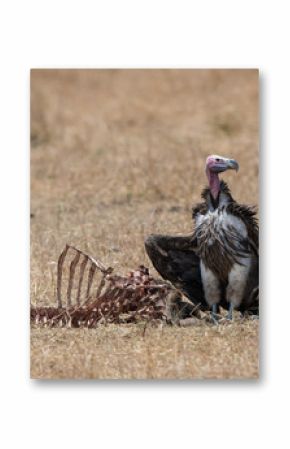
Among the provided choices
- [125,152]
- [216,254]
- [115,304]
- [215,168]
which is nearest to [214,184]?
[215,168]

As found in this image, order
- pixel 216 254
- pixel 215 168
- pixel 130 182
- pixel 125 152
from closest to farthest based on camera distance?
pixel 216 254 → pixel 215 168 → pixel 130 182 → pixel 125 152

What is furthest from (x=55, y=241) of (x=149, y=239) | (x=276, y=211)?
(x=276, y=211)

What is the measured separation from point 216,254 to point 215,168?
419 mm

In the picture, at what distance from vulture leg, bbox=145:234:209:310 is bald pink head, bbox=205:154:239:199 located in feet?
0.81

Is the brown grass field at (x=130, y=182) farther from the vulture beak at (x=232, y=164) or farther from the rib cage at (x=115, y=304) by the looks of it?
the vulture beak at (x=232, y=164)

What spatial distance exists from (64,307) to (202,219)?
0.79 metres

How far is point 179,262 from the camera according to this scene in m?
7.66

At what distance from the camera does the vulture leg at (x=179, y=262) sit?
762 centimetres

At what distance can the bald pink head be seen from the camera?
7586mm

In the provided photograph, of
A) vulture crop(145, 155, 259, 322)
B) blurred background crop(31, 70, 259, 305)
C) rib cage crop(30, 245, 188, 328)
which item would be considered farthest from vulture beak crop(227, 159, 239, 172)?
rib cage crop(30, 245, 188, 328)

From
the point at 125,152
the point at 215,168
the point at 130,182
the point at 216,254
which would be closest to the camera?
the point at 216,254

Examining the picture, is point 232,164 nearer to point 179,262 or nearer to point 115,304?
point 179,262
